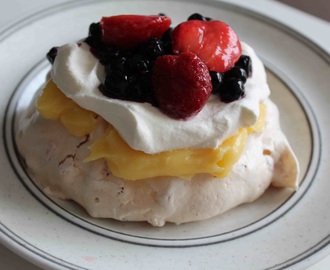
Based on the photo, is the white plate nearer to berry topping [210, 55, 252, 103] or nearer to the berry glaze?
the berry glaze

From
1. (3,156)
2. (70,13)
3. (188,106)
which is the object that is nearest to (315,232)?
(188,106)

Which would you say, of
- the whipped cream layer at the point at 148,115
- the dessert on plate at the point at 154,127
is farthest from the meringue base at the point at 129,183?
the whipped cream layer at the point at 148,115

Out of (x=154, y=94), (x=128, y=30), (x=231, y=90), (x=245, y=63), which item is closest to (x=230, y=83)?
(x=231, y=90)

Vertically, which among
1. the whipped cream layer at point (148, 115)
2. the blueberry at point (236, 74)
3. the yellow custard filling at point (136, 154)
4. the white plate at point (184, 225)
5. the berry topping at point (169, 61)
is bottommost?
the white plate at point (184, 225)

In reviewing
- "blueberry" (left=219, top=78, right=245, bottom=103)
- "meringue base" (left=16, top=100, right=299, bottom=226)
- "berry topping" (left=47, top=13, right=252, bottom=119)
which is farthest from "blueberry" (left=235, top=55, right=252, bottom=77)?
"meringue base" (left=16, top=100, right=299, bottom=226)

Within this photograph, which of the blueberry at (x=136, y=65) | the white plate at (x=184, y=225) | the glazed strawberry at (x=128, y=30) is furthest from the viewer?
the glazed strawberry at (x=128, y=30)

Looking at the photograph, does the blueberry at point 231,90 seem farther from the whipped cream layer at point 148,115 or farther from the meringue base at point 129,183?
the meringue base at point 129,183

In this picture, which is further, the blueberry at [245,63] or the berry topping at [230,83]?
the blueberry at [245,63]
